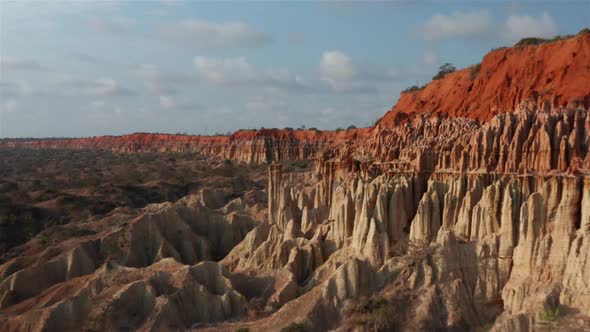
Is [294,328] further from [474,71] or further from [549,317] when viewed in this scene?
[474,71]

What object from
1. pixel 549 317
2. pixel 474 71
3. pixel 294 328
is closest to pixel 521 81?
pixel 474 71

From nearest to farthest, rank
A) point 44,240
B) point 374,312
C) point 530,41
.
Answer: point 374,312
point 44,240
point 530,41

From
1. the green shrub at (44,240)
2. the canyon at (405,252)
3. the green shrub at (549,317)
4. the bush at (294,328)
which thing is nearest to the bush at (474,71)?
the canyon at (405,252)

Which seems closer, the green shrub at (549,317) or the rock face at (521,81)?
the green shrub at (549,317)

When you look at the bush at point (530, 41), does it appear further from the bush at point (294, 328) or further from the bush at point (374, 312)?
the bush at point (294, 328)

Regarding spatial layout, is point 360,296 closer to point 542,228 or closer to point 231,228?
point 542,228

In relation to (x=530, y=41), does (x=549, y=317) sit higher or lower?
lower

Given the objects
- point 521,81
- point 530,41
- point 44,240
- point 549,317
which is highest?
point 530,41

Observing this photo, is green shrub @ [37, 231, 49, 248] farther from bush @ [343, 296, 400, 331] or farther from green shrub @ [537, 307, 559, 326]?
green shrub @ [537, 307, 559, 326]

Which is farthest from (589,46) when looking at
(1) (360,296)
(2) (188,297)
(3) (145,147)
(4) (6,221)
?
(3) (145,147)
